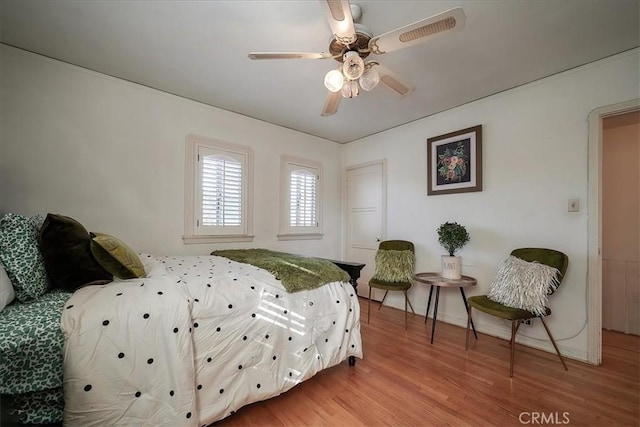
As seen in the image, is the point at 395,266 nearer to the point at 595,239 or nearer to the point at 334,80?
the point at 595,239

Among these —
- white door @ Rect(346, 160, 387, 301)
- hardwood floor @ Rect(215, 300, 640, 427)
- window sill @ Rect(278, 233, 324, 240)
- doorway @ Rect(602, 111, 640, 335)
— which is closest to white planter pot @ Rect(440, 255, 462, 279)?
hardwood floor @ Rect(215, 300, 640, 427)

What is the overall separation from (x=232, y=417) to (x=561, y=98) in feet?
12.0

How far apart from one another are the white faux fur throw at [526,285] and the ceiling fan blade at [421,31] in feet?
6.43

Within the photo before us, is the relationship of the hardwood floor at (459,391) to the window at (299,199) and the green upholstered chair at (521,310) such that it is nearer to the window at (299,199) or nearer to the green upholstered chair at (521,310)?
the green upholstered chair at (521,310)

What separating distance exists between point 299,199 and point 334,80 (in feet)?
7.88

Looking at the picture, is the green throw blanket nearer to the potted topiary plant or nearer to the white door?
the potted topiary plant

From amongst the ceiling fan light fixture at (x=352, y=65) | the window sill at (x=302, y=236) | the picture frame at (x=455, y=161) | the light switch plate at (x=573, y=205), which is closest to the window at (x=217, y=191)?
the window sill at (x=302, y=236)

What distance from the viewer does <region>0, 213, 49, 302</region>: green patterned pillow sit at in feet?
4.02

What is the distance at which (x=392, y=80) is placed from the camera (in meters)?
1.87

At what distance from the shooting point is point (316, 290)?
189 cm

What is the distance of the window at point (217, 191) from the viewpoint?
9.70 feet

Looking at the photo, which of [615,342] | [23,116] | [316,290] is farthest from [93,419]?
[615,342]

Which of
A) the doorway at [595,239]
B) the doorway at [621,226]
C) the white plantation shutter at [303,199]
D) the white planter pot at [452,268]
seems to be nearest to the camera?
the doorway at [595,239]

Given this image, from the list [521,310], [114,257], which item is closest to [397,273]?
[521,310]
